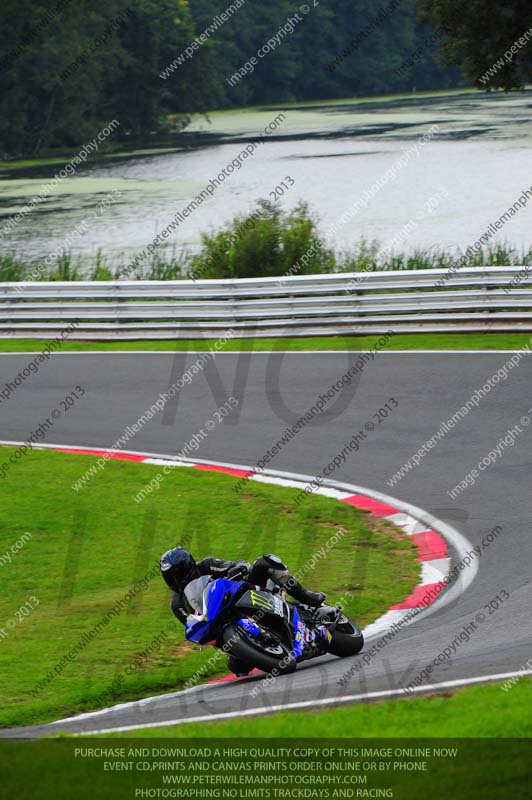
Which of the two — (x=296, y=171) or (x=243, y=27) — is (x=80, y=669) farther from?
(x=243, y=27)

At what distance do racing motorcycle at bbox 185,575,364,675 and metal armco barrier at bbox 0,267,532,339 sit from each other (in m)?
11.1

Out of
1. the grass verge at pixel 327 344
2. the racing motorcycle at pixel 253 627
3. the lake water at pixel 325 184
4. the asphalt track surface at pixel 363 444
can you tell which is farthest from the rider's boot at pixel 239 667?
the lake water at pixel 325 184

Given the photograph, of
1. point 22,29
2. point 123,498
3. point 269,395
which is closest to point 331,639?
point 123,498

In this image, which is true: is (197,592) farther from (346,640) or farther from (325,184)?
(325,184)

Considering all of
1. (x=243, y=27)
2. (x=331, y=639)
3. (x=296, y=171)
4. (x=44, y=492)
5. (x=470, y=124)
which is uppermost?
(x=243, y=27)

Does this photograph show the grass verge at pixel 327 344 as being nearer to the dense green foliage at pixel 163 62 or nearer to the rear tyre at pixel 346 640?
the rear tyre at pixel 346 640

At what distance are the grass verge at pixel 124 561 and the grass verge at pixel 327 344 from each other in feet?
17.9

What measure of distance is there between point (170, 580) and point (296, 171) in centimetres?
4475

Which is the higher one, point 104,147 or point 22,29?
point 22,29

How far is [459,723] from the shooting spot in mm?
5980

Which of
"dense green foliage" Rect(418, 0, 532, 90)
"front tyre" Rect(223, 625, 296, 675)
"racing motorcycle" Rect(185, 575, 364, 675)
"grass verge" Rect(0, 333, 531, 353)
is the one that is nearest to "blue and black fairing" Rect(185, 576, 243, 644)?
"racing motorcycle" Rect(185, 575, 364, 675)

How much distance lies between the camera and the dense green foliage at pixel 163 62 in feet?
220

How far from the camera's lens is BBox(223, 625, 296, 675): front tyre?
7.45 m

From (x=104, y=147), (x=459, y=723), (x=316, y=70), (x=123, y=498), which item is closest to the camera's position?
(x=459, y=723)
